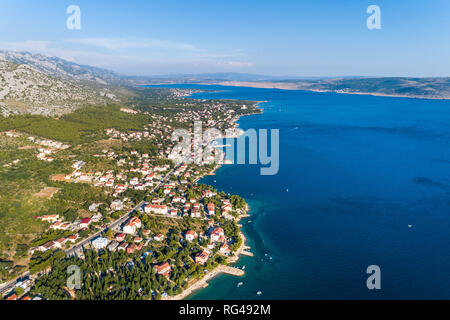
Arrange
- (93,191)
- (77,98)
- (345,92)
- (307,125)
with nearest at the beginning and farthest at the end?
(93,191) → (77,98) → (307,125) → (345,92)

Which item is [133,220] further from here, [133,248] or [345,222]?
[345,222]

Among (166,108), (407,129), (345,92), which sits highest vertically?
(345,92)

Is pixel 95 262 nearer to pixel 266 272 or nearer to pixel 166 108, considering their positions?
pixel 266 272

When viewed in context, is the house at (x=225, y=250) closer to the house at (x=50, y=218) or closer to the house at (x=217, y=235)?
the house at (x=217, y=235)

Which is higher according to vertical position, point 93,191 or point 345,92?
point 345,92

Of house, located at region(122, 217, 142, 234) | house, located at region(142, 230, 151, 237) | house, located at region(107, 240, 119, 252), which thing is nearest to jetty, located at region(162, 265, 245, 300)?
house, located at region(142, 230, 151, 237)

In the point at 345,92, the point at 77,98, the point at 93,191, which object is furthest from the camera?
the point at 345,92

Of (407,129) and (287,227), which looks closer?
(287,227)

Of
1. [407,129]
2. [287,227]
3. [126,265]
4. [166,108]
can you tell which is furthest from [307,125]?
[126,265]
